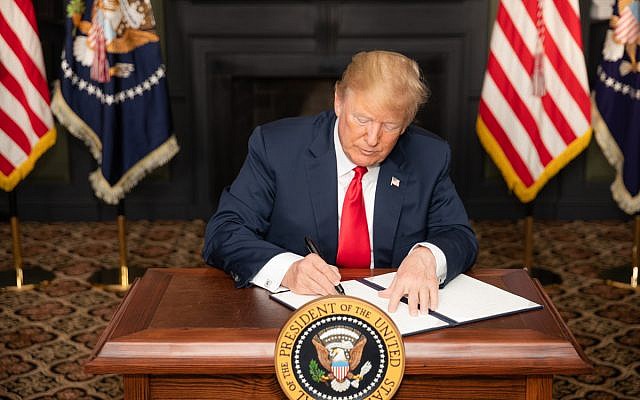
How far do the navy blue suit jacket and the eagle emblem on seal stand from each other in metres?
0.83

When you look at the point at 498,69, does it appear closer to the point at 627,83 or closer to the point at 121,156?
the point at 627,83

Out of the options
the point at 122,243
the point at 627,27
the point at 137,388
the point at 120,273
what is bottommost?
the point at 120,273

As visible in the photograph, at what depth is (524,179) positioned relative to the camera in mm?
4574

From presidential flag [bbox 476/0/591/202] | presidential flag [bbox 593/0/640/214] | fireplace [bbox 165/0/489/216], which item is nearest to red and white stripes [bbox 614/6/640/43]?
presidential flag [bbox 593/0/640/214]

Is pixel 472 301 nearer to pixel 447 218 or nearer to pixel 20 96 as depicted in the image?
pixel 447 218

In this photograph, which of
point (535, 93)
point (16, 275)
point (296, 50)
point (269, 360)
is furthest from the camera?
point (296, 50)

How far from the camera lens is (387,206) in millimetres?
2312

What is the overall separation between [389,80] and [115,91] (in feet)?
9.57

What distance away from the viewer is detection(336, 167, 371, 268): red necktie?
230cm

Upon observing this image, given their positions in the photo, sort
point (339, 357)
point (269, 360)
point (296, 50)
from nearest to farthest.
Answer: point (339, 357) < point (269, 360) < point (296, 50)

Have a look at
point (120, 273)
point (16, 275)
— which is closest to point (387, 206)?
point (120, 273)

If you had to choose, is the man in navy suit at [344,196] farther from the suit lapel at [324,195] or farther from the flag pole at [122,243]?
the flag pole at [122,243]

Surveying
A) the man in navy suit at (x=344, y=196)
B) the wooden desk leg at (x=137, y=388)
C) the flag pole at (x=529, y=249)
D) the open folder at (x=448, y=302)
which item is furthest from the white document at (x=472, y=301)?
the flag pole at (x=529, y=249)

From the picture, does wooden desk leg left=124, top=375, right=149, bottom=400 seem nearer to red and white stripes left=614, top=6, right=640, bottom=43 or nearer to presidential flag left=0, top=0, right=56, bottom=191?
presidential flag left=0, top=0, right=56, bottom=191
